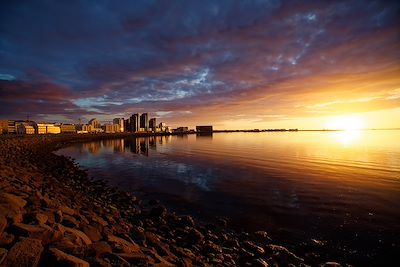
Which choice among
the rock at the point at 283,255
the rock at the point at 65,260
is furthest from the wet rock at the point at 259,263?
the rock at the point at 65,260

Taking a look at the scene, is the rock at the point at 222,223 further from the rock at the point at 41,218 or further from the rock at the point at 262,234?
the rock at the point at 41,218

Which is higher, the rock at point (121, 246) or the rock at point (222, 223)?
the rock at point (121, 246)

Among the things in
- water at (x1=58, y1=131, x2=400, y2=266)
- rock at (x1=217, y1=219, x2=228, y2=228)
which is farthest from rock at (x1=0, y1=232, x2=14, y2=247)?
water at (x1=58, y1=131, x2=400, y2=266)

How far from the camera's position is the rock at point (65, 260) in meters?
4.57

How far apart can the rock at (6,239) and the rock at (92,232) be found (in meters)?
2.05

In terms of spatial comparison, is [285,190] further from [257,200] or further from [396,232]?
[396,232]

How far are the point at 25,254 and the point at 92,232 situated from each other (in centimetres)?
255

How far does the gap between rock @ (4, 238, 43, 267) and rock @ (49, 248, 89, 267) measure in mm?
277

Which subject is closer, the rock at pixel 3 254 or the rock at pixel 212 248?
the rock at pixel 3 254

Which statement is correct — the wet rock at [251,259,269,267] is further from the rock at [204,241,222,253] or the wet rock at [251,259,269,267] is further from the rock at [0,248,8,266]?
the rock at [0,248,8,266]

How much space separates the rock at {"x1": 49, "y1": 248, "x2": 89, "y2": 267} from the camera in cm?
457

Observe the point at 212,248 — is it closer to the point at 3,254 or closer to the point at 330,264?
the point at 330,264

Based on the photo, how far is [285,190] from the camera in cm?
1795

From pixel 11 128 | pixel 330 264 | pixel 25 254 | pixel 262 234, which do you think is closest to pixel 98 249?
pixel 25 254
